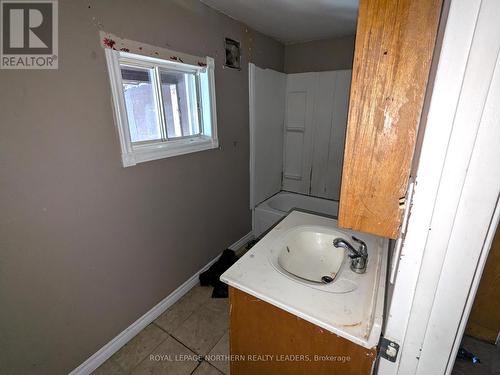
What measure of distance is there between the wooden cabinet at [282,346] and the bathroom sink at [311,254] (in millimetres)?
267

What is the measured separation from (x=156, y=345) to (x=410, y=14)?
2.05 meters

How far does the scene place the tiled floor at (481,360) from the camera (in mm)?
1388

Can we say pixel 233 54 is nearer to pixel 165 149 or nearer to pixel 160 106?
pixel 160 106

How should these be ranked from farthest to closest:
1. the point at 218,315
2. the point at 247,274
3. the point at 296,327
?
the point at 218,315 → the point at 247,274 → the point at 296,327

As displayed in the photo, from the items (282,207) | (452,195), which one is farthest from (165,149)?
(282,207)

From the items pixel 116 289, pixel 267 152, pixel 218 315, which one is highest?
pixel 267 152

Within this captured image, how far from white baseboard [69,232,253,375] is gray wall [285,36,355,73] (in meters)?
2.59

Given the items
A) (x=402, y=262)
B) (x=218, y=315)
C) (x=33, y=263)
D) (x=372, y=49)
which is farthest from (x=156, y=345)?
(x=372, y=49)

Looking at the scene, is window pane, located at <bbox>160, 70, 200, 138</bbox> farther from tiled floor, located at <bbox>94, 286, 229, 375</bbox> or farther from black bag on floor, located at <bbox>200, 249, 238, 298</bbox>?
tiled floor, located at <bbox>94, 286, 229, 375</bbox>

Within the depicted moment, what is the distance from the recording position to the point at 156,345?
1.55m

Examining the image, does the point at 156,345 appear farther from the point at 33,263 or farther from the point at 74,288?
the point at 33,263

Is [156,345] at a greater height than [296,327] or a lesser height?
lesser

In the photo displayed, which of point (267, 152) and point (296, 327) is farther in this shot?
point (267, 152)

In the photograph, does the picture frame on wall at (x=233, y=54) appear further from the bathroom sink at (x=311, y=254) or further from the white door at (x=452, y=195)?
the white door at (x=452, y=195)
